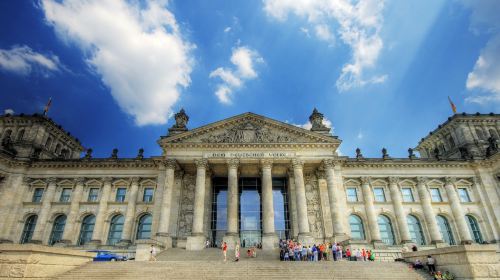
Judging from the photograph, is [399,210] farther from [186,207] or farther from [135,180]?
[135,180]

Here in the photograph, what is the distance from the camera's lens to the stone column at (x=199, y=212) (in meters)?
28.9

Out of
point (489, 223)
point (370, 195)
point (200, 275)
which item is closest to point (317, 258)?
point (200, 275)

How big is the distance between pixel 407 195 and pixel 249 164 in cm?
2108

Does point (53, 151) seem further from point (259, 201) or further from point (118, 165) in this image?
point (259, 201)

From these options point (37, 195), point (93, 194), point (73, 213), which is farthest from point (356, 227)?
point (37, 195)

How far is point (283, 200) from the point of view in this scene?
36844 millimetres

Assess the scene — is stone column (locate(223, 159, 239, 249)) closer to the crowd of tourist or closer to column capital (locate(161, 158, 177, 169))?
the crowd of tourist

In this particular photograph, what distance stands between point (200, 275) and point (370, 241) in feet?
76.7

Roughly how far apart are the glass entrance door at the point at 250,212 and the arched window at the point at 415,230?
18.6 metres

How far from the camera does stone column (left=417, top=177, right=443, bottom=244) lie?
114ft

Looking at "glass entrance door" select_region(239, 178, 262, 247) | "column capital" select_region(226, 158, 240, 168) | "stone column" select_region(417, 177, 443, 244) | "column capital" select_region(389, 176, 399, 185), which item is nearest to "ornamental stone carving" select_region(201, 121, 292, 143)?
"column capital" select_region(226, 158, 240, 168)

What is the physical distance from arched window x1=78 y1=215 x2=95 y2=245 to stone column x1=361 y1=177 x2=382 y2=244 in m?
33.3

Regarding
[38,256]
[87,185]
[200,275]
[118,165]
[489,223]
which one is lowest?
[200,275]

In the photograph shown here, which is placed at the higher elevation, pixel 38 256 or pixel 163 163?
pixel 163 163
